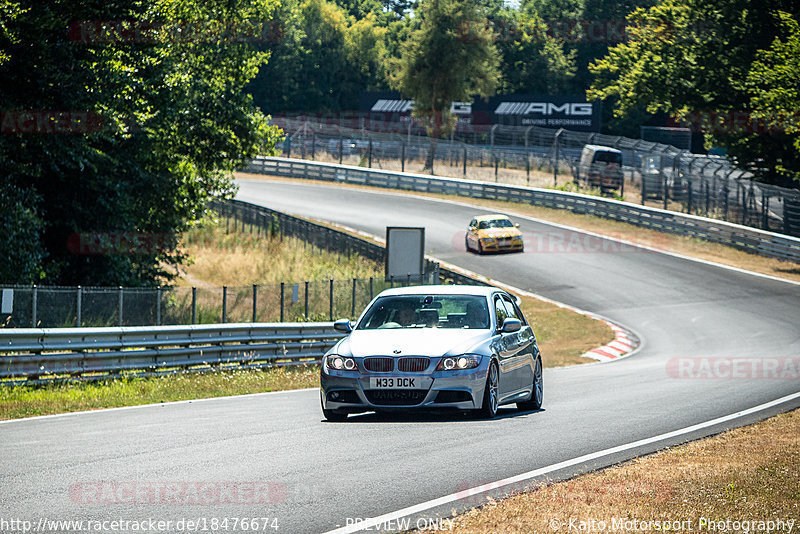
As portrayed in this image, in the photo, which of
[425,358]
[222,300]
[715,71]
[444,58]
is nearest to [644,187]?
[715,71]

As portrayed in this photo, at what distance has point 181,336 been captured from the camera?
19547mm

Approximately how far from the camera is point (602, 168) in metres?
56.5

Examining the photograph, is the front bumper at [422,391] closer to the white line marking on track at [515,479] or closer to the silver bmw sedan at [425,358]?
the silver bmw sedan at [425,358]

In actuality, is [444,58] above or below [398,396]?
above

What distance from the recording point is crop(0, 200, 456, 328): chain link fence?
17.6 metres

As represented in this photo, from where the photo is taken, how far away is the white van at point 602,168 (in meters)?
56.0

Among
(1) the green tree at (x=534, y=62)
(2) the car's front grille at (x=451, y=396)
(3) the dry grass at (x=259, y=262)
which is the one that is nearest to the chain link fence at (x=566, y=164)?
(1) the green tree at (x=534, y=62)

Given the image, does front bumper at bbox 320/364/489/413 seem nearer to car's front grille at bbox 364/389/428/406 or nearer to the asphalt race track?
car's front grille at bbox 364/389/428/406

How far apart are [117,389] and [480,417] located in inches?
299

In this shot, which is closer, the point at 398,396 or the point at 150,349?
the point at 398,396

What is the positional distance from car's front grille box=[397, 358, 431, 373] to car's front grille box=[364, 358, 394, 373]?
0.10 m

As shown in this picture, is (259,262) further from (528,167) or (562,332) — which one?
(528,167)

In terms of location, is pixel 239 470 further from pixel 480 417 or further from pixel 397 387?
pixel 480 417

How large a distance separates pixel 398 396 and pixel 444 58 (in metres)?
64.6
